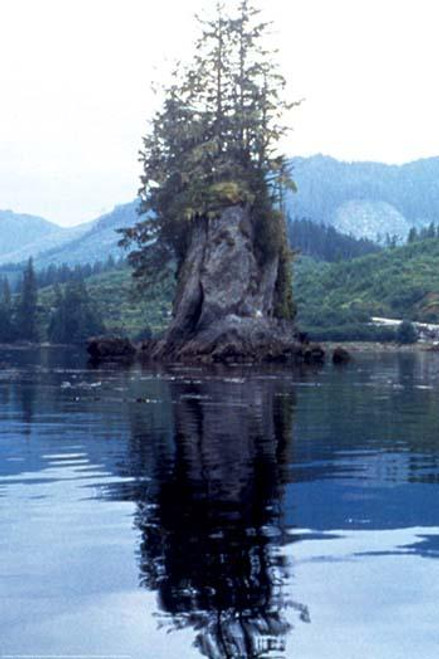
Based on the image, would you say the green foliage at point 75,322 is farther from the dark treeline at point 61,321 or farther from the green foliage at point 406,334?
the green foliage at point 406,334

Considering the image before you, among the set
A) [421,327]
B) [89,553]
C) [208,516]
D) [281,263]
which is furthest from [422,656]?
[421,327]

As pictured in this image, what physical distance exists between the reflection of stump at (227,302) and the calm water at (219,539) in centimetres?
6040

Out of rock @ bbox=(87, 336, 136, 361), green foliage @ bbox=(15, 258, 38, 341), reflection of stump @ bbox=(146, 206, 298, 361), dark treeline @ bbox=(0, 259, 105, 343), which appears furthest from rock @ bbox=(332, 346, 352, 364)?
green foliage @ bbox=(15, 258, 38, 341)

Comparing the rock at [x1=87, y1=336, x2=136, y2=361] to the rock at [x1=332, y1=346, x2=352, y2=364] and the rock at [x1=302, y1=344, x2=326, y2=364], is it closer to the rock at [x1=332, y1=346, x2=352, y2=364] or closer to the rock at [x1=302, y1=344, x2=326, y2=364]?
the rock at [x1=302, y1=344, x2=326, y2=364]

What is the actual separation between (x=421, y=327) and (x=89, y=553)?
16260 cm

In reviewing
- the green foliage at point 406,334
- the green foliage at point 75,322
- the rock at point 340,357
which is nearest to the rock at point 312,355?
the rock at point 340,357

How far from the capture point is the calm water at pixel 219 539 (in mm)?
11188

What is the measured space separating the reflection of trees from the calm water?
0.11 feet

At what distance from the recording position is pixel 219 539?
15484mm

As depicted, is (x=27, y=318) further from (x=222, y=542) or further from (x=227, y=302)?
(x=222, y=542)

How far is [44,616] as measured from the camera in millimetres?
11719

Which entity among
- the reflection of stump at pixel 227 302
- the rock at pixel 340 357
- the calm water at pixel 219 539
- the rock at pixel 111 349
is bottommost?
the calm water at pixel 219 539

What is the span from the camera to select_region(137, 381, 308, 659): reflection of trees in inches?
451

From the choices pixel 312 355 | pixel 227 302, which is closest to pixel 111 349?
pixel 227 302
